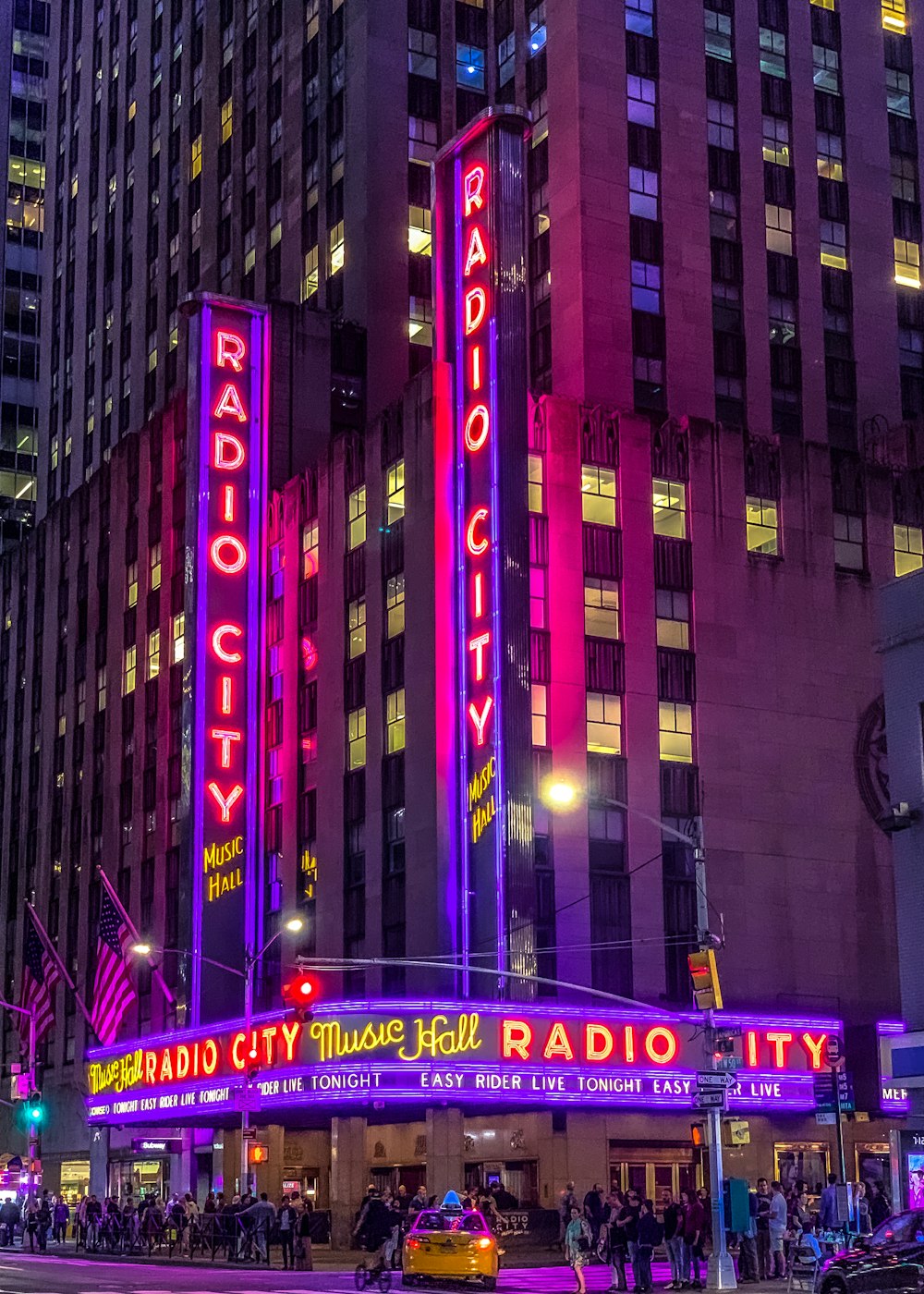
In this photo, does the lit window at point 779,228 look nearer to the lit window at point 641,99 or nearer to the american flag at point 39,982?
the lit window at point 641,99

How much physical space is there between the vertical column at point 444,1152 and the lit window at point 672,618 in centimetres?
1781

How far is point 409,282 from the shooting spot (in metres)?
81.0

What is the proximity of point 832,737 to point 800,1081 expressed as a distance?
13.0 meters

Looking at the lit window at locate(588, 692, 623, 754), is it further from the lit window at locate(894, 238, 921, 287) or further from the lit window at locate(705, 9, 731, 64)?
the lit window at locate(705, 9, 731, 64)

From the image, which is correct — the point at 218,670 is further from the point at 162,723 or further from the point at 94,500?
the point at 94,500

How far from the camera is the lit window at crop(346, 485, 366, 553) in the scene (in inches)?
2654

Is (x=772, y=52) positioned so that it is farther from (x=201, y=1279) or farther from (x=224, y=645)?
(x=201, y=1279)

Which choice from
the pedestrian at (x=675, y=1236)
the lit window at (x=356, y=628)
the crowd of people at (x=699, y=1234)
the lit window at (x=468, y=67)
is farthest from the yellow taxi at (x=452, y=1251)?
the lit window at (x=468, y=67)

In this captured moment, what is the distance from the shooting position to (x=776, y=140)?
77.7 metres

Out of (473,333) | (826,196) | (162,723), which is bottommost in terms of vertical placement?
(162,723)

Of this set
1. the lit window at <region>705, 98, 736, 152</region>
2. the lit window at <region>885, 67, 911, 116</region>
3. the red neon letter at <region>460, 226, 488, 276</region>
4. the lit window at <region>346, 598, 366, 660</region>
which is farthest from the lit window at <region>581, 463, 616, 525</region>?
the lit window at <region>885, 67, 911, 116</region>

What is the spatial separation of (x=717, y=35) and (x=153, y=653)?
36.3m

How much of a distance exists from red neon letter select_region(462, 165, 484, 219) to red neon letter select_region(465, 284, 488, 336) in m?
3.03

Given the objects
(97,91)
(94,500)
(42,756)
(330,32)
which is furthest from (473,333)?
(97,91)
